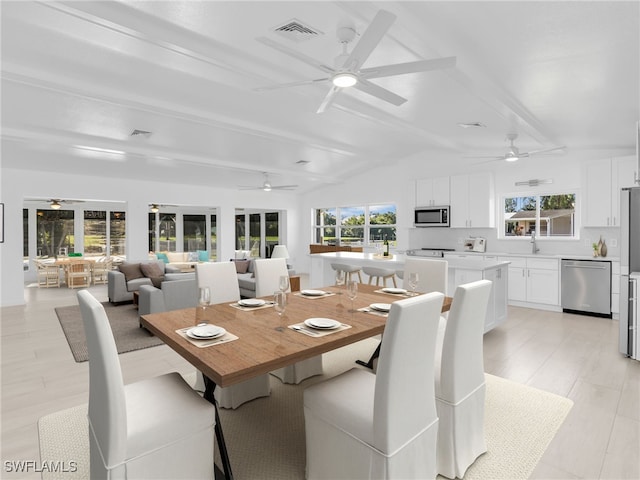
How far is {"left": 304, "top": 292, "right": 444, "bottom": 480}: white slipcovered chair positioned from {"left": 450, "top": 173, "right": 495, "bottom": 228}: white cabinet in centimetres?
560

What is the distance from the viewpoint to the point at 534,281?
18.5 ft

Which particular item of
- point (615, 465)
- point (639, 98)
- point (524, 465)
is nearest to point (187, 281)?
point (524, 465)

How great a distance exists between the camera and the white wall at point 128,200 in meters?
6.22

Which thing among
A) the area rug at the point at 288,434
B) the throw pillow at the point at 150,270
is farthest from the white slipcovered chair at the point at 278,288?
the throw pillow at the point at 150,270

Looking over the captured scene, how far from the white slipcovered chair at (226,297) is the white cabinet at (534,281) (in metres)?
4.78

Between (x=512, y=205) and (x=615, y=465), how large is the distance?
211 inches

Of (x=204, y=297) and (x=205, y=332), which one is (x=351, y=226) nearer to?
(x=204, y=297)

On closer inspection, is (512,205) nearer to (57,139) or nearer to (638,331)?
(638,331)

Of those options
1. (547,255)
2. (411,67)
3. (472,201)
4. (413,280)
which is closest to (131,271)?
(413,280)

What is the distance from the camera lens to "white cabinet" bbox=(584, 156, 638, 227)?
5.02 meters

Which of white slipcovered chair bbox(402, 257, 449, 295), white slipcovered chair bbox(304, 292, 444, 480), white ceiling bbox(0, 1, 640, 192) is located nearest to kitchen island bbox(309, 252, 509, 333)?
white slipcovered chair bbox(402, 257, 449, 295)

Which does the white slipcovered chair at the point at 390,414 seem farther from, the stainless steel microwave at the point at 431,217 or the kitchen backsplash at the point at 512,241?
the stainless steel microwave at the point at 431,217

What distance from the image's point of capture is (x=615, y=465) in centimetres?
195

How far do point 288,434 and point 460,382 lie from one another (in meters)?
1.17
